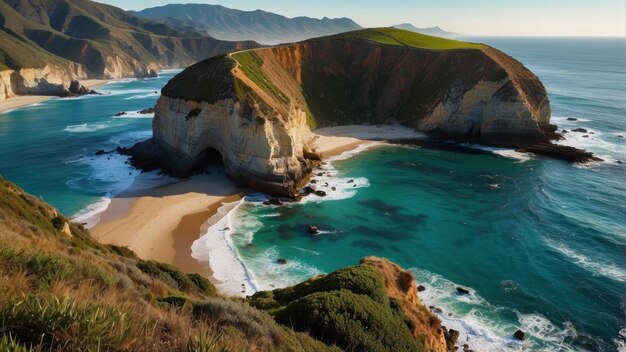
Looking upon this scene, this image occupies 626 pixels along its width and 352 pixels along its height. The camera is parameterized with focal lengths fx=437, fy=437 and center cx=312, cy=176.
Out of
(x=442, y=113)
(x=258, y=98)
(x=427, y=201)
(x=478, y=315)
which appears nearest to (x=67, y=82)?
(x=258, y=98)

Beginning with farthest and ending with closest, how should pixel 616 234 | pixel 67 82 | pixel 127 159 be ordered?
1. pixel 67 82
2. pixel 127 159
3. pixel 616 234

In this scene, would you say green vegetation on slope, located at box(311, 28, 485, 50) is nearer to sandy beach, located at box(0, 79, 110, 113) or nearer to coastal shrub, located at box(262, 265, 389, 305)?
sandy beach, located at box(0, 79, 110, 113)

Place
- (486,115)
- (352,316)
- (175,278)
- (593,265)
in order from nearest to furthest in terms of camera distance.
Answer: (352,316) < (175,278) < (593,265) < (486,115)

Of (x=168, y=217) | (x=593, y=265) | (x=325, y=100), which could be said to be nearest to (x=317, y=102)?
(x=325, y=100)

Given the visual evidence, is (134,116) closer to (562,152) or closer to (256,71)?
(256,71)

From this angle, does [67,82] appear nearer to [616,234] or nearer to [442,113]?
[442,113]

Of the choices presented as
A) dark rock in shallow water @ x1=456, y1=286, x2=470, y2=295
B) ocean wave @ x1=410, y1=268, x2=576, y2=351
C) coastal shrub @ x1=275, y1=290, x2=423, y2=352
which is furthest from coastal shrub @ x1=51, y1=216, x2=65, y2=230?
dark rock in shallow water @ x1=456, y1=286, x2=470, y2=295

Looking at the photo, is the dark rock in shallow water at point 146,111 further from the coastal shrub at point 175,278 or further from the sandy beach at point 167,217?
the coastal shrub at point 175,278
